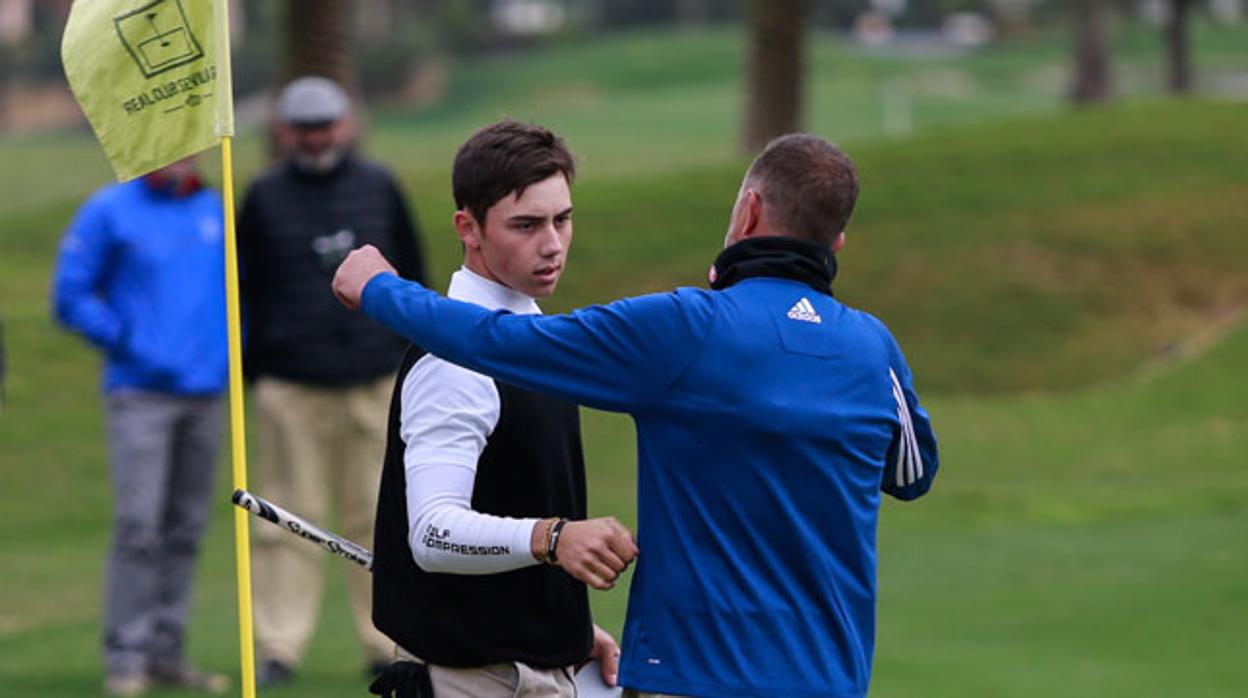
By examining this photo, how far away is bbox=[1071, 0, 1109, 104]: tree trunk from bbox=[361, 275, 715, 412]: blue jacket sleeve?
36.0 metres

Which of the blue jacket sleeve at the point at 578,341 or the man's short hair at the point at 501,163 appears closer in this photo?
the blue jacket sleeve at the point at 578,341

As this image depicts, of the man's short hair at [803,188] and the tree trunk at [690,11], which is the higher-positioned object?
the man's short hair at [803,188]

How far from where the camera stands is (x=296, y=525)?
4664mm

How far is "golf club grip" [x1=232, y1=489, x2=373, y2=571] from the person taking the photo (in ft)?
15.0

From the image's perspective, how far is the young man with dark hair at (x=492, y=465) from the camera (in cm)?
445

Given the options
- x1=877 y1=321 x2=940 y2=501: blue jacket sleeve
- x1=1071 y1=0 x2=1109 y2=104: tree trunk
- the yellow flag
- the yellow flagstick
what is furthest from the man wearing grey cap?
→ x1=1071 y1=0 x2=1109 y2=104: tree trunk

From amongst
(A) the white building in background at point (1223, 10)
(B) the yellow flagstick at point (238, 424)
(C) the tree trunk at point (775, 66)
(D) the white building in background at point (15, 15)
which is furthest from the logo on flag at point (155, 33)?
(D) the white building in background at point (15, 15)

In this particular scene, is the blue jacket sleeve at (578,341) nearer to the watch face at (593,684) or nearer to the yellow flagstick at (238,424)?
the yellow flagstick at (238,424)

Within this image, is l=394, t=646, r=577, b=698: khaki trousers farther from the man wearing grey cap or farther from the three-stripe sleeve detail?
the man wearing grey cap

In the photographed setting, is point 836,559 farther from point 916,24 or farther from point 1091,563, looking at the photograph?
point 916,24

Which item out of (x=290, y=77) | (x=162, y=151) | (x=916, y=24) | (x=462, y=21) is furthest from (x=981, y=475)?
(x=916, y=24)

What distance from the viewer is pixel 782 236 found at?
4.45 m

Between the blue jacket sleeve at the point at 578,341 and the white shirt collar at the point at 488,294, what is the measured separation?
31 centimetres

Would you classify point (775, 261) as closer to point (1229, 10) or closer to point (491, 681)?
point (491, 681)
